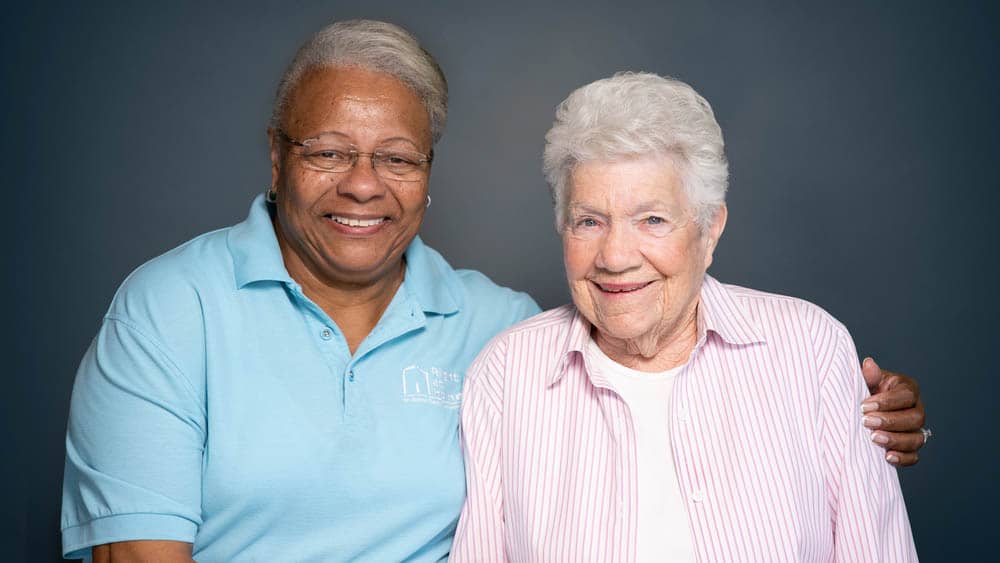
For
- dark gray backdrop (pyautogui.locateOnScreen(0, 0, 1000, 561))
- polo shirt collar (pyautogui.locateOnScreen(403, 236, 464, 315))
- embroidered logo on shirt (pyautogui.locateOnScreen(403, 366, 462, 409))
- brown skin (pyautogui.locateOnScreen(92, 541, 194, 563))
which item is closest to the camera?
brown skin (pyautogui.locateOnScreen(92, 541, 194, 563))

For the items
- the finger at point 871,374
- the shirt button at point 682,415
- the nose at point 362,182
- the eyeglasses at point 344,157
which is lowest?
the shirt button at point 682,415

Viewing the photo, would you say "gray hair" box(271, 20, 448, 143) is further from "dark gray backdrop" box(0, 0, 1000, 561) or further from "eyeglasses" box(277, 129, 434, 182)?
"dark gray backdrop" box(0, 0, 1000, 561)

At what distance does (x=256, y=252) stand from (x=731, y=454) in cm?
115

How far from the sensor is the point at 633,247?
76.7 inches

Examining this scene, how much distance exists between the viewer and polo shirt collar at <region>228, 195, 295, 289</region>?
214 centimetres

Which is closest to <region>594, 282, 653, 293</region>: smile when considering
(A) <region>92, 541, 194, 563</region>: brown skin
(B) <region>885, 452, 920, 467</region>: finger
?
(B) <region>885, 452, 920, 467</region>: finger

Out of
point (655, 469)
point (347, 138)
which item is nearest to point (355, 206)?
point (347, 138)

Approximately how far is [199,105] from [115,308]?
Result: 1270 millimetres

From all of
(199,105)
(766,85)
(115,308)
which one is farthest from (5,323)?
(766,85)

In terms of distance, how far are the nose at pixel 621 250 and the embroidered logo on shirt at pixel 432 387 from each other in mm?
557

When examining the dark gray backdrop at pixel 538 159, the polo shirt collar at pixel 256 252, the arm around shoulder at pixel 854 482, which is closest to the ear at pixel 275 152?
the polo shirt collar at pixel 256 252

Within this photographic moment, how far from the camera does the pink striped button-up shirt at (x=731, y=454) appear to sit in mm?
1934

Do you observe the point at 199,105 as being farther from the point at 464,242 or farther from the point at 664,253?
the point at 664,253

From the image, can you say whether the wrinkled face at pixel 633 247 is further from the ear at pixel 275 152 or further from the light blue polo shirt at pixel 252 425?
the ear at pixel 275 152
